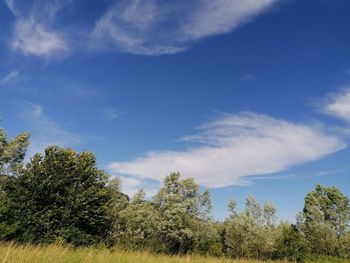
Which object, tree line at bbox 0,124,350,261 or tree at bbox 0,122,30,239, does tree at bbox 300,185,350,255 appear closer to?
tree line at bbox 0,124,350,261

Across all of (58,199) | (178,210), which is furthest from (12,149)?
(178,210)

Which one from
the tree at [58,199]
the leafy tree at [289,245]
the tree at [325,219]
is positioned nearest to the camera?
the tree at [58,199]

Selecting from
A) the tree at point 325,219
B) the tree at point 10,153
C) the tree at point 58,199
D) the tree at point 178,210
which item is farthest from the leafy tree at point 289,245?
the tree at point 10,153

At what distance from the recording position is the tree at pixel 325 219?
4344cm

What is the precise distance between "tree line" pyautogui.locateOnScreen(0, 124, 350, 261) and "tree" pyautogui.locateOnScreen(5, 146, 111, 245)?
0.08 meters

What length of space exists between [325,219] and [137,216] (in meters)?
24.9

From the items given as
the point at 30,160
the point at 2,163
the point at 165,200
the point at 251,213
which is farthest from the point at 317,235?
the point at 2,163

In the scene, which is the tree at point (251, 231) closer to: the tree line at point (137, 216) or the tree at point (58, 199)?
the tree line at point (137, 216)

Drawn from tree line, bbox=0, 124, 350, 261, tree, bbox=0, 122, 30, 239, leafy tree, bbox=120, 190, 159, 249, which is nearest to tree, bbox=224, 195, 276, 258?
tree line, bbox=0, 124, 350, 261

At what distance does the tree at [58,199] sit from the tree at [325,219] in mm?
26494

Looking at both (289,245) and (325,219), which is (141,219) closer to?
(289,245)

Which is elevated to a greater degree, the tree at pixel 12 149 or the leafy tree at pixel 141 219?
the tree at pixel 12 149

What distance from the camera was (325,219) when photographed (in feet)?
150

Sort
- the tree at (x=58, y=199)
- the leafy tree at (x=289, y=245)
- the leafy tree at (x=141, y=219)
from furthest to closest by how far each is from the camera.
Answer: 1. the leafy tree at (x=141, y=219)
2. the leafy tree at (x=289, y=245)
3. the tree at (x=58, y=199)
